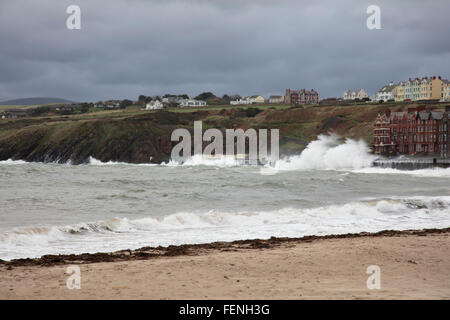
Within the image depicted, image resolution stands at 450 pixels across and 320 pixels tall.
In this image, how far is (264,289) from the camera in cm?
827

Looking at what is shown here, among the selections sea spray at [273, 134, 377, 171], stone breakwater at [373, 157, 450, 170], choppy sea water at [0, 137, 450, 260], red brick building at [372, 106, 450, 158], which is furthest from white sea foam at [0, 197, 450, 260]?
red brick building at [372, 106, 450, 158]

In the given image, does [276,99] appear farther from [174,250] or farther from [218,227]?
[174,250]

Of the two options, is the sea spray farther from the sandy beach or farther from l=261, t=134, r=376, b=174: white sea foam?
the sandy beach

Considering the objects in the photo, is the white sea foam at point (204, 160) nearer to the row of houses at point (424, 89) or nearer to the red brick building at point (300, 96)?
the row of houses at point (424, 89)

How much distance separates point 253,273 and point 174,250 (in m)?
3.46

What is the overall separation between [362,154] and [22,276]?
234 ft

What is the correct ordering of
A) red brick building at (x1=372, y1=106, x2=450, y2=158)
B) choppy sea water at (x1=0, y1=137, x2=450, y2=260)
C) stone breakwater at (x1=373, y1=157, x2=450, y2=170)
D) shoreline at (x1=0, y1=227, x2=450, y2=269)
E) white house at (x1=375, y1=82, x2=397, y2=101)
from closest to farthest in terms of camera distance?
shoreline at (x1=0, y1=227, x2=450, y2=269), choppy sea water at (x1=0, y1=137, x2=450, y2=260), stone breakwater at (x1=373, y1=157, x2=450, y2=170), red brick building at (x1=372, y1=106, x2=450, y2=158), white house at (x1=375, y1=82, x2=397, y2=101)

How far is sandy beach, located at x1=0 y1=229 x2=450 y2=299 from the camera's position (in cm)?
797

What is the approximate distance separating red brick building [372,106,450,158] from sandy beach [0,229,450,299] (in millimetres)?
65087

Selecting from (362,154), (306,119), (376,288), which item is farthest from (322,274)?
(306,119)

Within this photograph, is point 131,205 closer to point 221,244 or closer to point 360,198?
point 221,244

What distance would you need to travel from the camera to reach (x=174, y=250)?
497 inches
